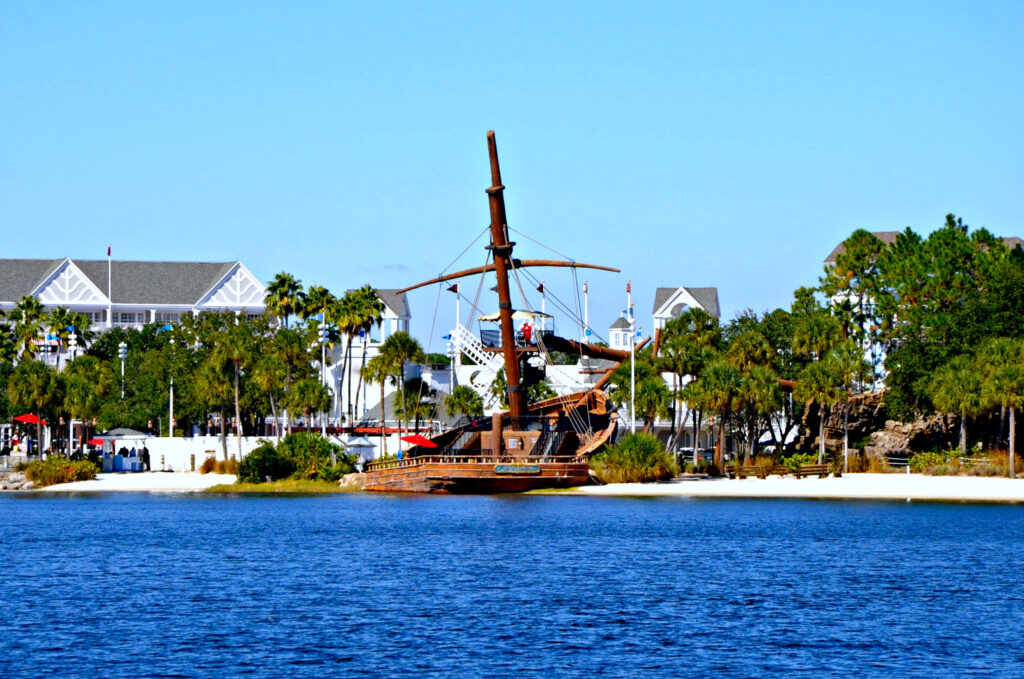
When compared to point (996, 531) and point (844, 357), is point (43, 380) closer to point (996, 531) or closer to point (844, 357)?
point (844, 357)

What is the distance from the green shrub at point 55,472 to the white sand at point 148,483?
324 mm

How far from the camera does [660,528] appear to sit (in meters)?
49.2

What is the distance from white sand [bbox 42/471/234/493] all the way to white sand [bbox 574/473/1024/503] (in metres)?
21.2

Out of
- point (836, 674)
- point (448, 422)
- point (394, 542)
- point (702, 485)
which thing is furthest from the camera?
point (448, 422)

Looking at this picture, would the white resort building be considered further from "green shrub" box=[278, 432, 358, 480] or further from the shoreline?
the shoreline

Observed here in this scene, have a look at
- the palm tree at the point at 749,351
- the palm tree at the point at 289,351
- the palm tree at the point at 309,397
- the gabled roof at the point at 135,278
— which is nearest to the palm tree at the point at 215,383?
the palm tree at the point at 309,397

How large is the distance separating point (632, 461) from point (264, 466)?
18718 mm

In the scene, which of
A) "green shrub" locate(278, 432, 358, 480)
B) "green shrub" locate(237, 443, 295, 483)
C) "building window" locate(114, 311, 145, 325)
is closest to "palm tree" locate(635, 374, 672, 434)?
"green shrub" locate(278, 432, 358, 480)

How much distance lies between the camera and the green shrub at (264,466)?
70.9 m

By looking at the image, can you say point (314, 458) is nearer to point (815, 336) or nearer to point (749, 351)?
point (749, 351)

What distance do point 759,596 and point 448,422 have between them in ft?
210

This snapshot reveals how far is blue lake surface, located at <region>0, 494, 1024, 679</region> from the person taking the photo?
82.1ft

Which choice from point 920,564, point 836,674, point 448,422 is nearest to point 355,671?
point 836,674

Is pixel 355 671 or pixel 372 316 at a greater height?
pixel 372 316
